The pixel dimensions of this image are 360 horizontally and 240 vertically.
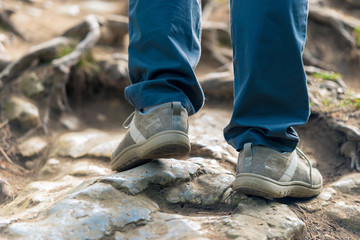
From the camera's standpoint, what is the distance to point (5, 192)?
87.4 inches

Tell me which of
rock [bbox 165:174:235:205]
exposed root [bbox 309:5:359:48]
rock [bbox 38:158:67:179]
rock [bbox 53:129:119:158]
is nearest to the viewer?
rock [bbox 165:174:235:205]

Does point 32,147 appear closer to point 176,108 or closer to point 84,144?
point 84,144

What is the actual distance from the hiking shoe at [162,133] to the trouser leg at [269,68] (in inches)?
9.7

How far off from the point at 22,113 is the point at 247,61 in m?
2.45

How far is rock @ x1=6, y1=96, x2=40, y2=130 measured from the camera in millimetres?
3305

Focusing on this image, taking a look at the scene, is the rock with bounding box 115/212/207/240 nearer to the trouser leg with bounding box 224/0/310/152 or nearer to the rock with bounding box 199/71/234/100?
the trouser leg with bounding box 224/0/310/152

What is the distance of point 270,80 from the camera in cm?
160

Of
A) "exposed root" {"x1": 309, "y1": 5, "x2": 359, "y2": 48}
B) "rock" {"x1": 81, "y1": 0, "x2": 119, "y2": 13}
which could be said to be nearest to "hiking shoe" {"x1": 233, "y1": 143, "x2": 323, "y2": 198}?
"exposed root" {"x1": 309, "y1": 5, "x2": 359, "y2": 48}

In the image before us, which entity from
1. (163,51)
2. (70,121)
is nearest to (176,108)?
(163,51)

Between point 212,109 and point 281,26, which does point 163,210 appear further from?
point 212,109

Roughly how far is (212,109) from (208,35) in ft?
6.99

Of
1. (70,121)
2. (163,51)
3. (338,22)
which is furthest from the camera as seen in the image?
(338,22)

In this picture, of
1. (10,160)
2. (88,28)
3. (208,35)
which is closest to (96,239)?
(10,160)

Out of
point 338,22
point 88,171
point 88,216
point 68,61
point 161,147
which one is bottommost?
point 338,22
